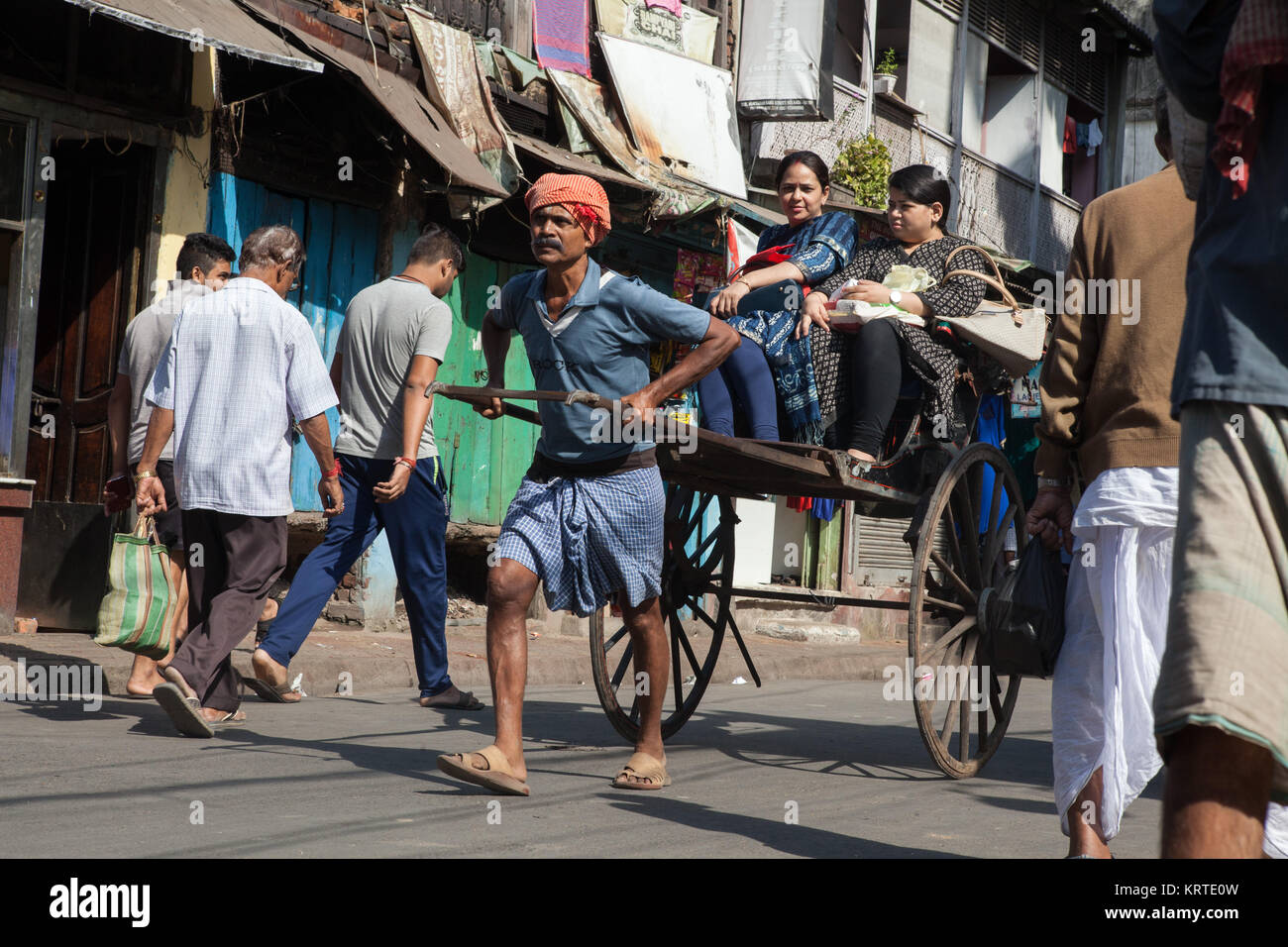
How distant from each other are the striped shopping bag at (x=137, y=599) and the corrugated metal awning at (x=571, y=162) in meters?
6.02

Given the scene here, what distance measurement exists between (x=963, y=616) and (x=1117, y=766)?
8.17 feet

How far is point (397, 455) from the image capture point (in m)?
7.19

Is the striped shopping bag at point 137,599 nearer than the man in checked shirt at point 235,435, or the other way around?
the striped shopping bag at point 137,599

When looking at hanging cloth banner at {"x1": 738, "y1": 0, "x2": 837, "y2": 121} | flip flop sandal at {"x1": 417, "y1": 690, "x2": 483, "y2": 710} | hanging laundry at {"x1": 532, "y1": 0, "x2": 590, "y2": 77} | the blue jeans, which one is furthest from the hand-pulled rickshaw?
hanging cloth banner at {"x1": 738, "y1": 0, "x2": 837, "y2": 121}

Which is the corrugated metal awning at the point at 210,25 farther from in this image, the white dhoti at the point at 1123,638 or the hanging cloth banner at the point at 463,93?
the white dhoti at the point at 1123,638

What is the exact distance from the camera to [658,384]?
4.97 m

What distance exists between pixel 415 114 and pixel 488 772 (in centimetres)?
663

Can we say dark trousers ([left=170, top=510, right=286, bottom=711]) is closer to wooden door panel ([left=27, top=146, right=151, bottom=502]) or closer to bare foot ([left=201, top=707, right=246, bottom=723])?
bare foot ([left=201, top=707, right=246, bottom=723])

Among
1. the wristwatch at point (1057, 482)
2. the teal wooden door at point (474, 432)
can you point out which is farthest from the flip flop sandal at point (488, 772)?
the teal wooden door at point (474, 432)

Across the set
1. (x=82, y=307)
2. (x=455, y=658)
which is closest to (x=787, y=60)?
(x=82, y=307)

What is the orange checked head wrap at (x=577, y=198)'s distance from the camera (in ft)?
17.0

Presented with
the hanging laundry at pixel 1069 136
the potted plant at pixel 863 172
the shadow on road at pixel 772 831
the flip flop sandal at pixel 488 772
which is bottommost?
the shadow on road at pixel 772 831
